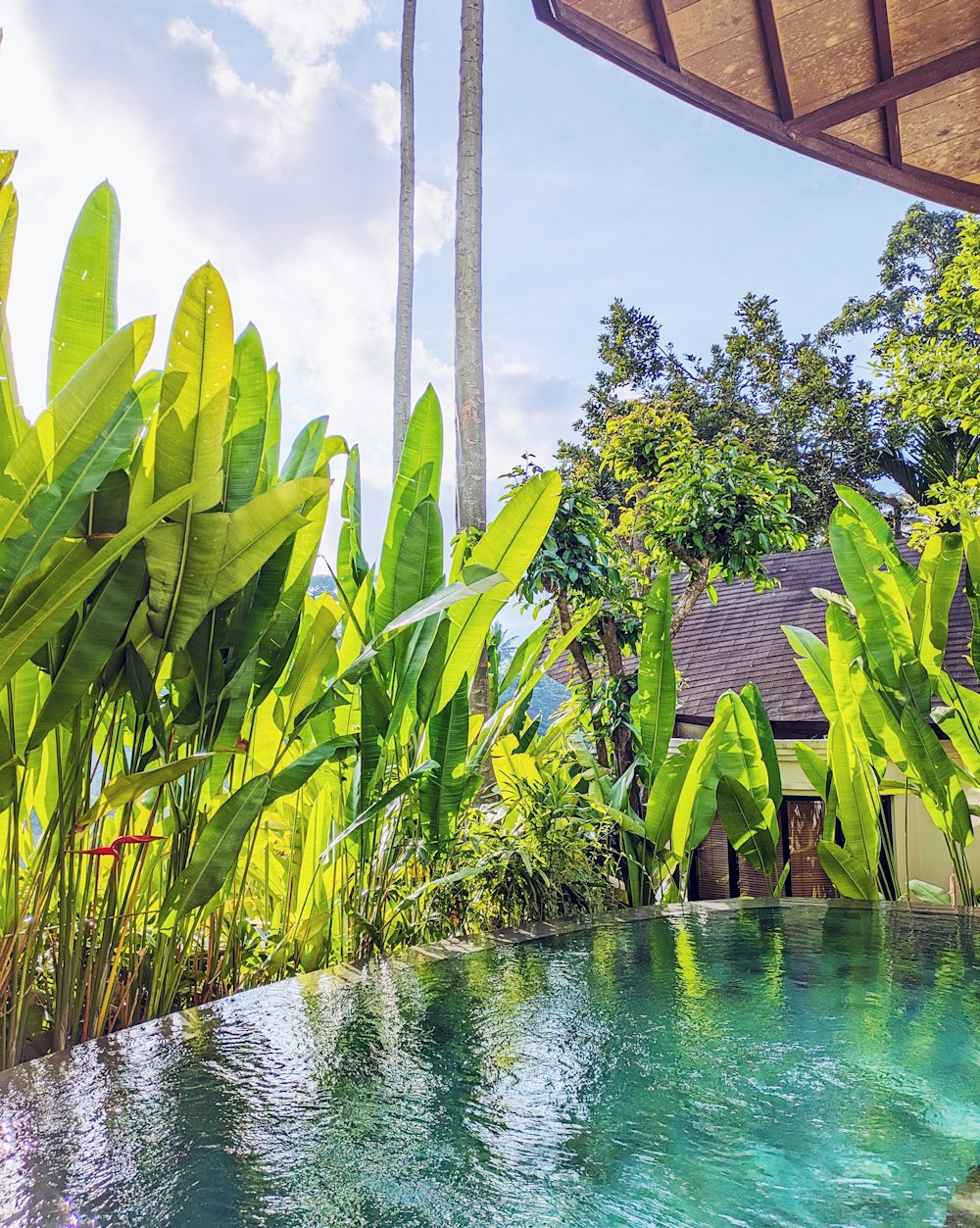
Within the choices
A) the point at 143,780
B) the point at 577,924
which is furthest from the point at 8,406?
the point at 577,924

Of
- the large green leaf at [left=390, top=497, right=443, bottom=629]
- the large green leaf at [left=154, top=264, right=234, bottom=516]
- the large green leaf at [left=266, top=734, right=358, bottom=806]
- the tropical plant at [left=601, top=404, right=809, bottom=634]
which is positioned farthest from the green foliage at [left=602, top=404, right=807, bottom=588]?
the large green leaf at [left=154, top=264, right=234, bottom=516]

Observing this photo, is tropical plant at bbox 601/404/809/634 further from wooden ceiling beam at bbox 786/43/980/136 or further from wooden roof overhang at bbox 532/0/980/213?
wooden ceiling beam at bbox 786/43/980/136

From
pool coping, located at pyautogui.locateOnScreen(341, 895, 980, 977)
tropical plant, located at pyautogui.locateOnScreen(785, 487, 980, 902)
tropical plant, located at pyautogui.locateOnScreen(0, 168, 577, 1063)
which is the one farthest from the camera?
tropical plant, located at pyautogui.locateOnScreen(785, 487, 980, 902)

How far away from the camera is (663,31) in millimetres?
2361

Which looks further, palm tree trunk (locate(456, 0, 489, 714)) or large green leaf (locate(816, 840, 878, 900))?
palm tree trunk (locate(456, 0, 489, 714))

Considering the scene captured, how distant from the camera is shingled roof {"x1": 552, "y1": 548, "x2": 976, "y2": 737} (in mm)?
5910

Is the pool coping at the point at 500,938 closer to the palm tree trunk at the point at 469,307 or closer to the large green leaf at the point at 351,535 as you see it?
the large green leaf at the point at 351,535

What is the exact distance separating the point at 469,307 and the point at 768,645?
12.5ft

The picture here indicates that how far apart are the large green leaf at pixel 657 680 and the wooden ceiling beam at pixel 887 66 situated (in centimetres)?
160

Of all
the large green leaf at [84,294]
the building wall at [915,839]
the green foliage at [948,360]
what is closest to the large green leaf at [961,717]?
the large green leaf at [84,294]

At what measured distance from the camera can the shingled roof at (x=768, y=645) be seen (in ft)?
19.4

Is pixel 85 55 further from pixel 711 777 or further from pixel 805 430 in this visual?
pixel 711 777

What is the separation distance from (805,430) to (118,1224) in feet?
48.2

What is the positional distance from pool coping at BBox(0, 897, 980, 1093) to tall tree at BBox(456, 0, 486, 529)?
260 cm
